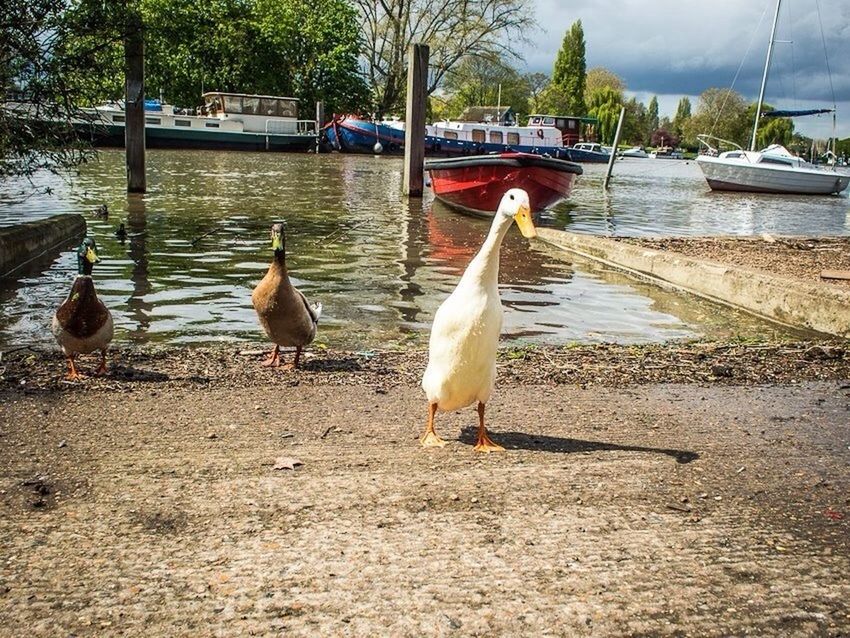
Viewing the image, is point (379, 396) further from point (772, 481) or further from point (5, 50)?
point (5, 50)

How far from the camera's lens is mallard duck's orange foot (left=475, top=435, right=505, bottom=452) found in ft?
13.2

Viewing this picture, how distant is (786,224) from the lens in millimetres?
21781

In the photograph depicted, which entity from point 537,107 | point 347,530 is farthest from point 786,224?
point 537,107

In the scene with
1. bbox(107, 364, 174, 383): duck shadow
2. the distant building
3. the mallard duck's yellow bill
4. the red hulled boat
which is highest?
the distant building

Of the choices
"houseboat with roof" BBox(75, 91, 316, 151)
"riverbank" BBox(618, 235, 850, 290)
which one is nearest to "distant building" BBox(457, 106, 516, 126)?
"houseboat with roof" BBox(75, 91, 316, 151)

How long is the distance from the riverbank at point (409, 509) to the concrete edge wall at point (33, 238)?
16.2 ft

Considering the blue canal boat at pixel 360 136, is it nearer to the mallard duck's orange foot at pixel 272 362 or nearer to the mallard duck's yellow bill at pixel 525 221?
the mallard duck's orange foot at pixel 272 362

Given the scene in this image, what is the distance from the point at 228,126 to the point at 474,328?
42.7m

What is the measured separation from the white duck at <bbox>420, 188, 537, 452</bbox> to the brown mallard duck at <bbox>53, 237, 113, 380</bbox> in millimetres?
2652

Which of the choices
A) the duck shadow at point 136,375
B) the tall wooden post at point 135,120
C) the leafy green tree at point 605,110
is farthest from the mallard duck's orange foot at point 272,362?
the leafy green tree at point 605,110

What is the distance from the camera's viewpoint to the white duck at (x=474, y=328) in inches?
153

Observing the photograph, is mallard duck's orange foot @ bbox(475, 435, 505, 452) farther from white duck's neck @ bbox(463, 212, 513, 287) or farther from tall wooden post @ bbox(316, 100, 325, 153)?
tall wooden post @ bbox(316, 100, 325, 153)

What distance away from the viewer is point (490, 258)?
3855mm

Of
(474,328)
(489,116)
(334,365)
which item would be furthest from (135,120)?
(489,116)
